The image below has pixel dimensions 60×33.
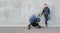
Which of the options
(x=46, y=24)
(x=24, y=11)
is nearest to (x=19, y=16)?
(x=24, y=11)

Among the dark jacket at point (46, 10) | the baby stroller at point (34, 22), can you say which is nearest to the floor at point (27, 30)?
the baby stroller at point (34, 22)

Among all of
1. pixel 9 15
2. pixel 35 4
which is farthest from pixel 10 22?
pixel 35 4

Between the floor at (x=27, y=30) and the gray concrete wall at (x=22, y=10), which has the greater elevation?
the gray concrete wall at (x=22, y=10)

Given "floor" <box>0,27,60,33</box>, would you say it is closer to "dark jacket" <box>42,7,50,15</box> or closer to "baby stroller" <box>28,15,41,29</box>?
"baby stroller" <box>28,15,41,29</box>

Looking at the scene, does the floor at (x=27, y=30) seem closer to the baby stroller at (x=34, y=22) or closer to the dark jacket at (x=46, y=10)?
the baby stroller at (x=34, y=22)

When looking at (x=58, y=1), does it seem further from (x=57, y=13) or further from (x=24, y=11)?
(x=24, y=11)

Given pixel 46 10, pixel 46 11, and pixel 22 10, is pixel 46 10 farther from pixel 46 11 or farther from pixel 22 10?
A: pixel 22 10

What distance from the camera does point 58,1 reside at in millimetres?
2844

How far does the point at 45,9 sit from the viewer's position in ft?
9.32

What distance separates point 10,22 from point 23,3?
193 millimetres

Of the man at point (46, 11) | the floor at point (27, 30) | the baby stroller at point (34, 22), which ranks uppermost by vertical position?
the man at point (46, 11)

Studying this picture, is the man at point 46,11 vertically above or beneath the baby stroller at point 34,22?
above

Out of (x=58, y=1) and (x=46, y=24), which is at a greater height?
(x=58, y=1)

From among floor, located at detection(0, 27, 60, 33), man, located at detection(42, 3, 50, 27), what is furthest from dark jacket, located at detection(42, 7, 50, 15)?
floor, located at detection(0, 27, 60, 33)
